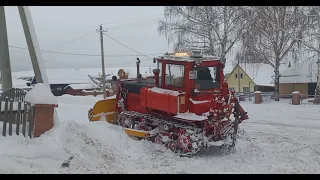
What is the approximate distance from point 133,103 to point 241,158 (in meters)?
3.81

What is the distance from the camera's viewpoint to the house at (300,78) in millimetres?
35478

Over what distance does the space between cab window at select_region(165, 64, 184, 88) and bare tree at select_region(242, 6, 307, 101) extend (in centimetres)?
1638

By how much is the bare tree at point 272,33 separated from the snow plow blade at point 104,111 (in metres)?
16.1

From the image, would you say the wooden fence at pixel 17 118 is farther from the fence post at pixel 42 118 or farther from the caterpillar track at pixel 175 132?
the caterpillar track at pixel 175 132

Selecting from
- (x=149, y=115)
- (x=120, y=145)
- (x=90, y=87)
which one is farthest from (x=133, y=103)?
(x=90, y=87)

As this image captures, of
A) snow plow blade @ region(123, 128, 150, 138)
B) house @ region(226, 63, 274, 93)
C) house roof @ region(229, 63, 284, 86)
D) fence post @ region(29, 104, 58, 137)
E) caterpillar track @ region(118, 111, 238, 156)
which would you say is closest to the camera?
fence post @ region(29, 104, 58, 137)

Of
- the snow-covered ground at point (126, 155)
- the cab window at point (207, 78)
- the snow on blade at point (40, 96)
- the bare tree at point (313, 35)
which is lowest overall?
the snow-covered ground at point (126, 155)

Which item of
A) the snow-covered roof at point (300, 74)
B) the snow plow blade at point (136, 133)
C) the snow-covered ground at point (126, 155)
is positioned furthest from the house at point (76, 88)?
the snow-covered ground at point (126, 155)

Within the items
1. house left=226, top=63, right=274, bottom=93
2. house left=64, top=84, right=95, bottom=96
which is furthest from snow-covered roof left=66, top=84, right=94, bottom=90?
house left=226, top=63, right=274, bottom=93

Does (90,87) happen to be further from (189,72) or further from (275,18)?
(189,72)

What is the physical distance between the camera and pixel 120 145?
30.1 ft

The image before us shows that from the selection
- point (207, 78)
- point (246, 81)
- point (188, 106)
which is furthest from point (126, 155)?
point (246, 81)

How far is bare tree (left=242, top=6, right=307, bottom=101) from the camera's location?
2562 centimetres

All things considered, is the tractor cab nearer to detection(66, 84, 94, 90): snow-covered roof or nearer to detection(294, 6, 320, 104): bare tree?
detection(294, 6, 320, 104): bare tree
